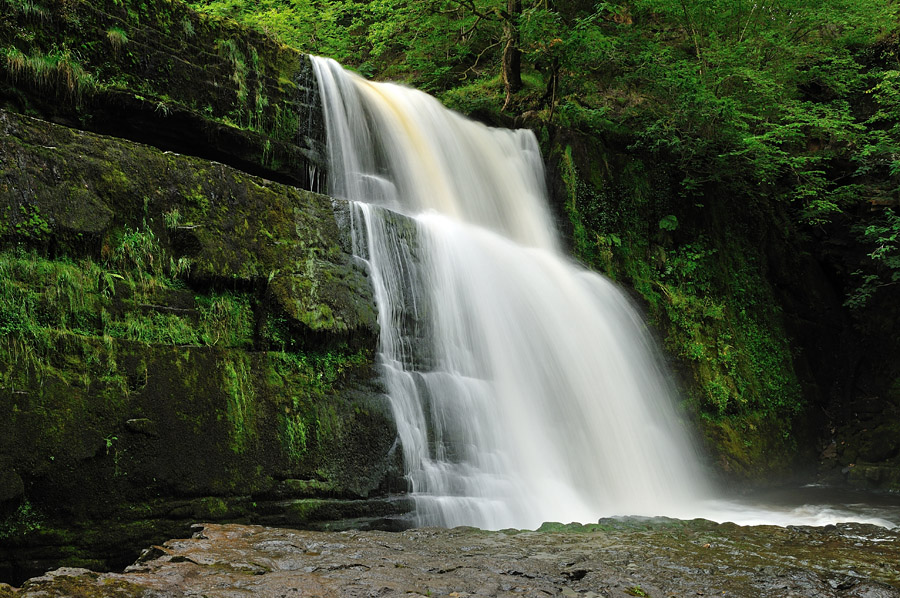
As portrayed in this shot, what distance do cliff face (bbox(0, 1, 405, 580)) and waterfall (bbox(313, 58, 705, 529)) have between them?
52cm

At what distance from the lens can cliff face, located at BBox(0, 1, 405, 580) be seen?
3.78m

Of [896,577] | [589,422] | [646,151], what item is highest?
[646,151]

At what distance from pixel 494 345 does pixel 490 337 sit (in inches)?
3.9

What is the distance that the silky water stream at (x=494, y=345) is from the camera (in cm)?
579

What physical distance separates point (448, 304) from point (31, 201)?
3.80 metres

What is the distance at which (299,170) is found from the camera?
7.33 metres

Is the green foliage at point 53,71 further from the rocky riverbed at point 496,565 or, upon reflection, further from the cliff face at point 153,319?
the rocky riverbed at point 496,565

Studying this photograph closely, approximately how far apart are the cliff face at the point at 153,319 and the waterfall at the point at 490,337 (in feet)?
1.72

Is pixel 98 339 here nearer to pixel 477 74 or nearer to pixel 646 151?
pixel 646 151

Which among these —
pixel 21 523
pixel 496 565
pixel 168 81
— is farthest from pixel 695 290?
pixel 21 523

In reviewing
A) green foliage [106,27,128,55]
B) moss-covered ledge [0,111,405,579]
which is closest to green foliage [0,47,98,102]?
green foliage [106,27,128,55]

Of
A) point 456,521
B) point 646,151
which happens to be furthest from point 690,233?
point 456,521

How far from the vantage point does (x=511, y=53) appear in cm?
1220

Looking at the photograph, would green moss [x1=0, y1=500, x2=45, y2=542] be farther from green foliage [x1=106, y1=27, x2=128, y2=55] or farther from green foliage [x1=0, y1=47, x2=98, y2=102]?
green foliage [x1=106, y1=27, x2=128, y2=55]
